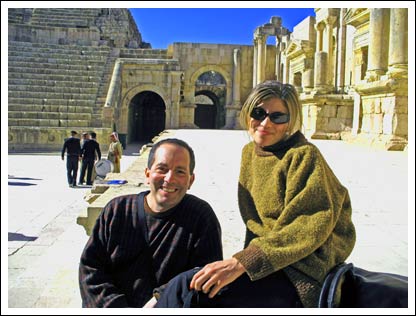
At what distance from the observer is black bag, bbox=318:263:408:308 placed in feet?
7.23

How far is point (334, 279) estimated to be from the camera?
2.20 metres

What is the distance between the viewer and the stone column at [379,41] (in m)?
14.4

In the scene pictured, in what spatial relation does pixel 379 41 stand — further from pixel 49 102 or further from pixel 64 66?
pixel 64 66

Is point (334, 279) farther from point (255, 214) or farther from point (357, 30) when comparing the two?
point (357, 30)

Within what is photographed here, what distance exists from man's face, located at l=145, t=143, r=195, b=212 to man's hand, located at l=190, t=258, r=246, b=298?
458 millimetres

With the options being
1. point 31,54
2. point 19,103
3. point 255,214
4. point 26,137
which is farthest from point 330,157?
point 31,54

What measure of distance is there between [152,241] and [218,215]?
7.92 ft

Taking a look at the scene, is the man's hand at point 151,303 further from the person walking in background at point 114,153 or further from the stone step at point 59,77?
the stone step at point 59,77

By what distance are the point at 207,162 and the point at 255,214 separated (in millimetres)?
6993

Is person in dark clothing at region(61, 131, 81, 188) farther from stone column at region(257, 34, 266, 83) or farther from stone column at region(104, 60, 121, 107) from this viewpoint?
stone column at region(257, 34, 266, 83)

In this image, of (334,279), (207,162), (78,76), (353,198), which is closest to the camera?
(334,279)

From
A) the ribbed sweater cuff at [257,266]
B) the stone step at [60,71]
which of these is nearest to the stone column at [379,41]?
the ribbed sweater cuff at [257,266]

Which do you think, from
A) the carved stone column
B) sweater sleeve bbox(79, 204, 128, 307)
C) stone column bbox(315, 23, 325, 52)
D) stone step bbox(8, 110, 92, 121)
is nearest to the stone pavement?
sweater sleeve bbox(79, 204, 128, 307)

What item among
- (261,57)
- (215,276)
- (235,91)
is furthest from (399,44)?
(235,91)
